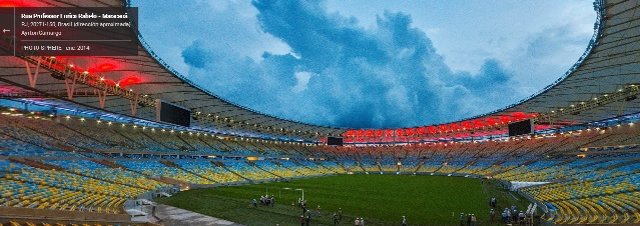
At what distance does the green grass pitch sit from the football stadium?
6.6 inches

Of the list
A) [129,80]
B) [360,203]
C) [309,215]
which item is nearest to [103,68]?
[129,80]

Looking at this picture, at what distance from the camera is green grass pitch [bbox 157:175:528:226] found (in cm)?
2647

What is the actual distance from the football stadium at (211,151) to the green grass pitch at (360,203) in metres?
0.17

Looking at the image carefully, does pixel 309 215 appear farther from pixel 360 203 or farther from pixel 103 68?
pixel 103 68

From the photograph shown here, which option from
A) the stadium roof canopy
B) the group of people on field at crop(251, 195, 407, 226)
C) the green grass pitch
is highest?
the stadium roof canopy

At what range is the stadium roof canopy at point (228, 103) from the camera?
23391 millimetres

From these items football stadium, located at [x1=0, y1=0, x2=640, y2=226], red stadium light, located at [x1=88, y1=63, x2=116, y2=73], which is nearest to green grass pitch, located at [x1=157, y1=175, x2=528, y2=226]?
football stadium, located at [x1=0, y1=0, x2=640, y2=226]

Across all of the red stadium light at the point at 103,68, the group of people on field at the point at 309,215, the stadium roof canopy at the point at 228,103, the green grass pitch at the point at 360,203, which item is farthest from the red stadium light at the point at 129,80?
the group of people on field at the point at 309,215

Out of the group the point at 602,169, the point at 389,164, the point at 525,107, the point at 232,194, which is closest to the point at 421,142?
the point at 389,164

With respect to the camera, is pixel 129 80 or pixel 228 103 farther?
pixel 228 103

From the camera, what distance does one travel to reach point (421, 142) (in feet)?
295

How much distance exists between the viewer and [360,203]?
33.8m

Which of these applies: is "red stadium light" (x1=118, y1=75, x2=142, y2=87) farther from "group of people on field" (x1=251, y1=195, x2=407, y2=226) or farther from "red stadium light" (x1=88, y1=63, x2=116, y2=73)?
"group of people on field" (x1=251, y1=195, x2=407, y2=226)

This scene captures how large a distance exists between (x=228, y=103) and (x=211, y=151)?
16.9 m
